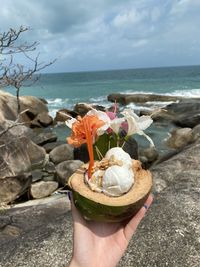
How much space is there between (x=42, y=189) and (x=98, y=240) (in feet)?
31.8

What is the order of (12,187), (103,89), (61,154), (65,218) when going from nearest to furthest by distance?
(65,218), (12,187), (61,154), (103,89)

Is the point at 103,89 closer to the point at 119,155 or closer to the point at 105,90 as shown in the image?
the point at 105,90

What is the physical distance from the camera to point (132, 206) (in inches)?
93.6

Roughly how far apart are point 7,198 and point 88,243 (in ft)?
28.5

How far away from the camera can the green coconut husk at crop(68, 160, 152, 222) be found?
234 cm

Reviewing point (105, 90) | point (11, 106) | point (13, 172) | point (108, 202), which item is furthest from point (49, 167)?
point (105, 90)

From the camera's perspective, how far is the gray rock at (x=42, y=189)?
38.7 ft

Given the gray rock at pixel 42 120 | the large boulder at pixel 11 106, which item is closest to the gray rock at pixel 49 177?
the large boulder at pixel 11 106

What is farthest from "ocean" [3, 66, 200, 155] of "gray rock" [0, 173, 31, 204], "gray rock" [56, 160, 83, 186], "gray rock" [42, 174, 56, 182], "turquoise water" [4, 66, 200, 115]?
"gray rock" [0, 173, 31, 204]

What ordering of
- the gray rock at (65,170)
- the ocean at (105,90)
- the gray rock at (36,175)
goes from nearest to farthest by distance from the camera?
the gray rock at (65,170)
the gray rock at (36,175)
the ocean at (105,90)

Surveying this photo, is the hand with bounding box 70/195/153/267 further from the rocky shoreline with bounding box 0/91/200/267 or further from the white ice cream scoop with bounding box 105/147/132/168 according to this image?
the rocky shoreline with bounding box 0/91/200/267

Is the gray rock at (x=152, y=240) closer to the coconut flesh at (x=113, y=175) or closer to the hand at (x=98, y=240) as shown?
the hand at (x=98, y=240)

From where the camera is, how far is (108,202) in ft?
7.67

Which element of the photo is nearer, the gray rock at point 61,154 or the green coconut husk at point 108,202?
the green coconut husk at point 108,202
